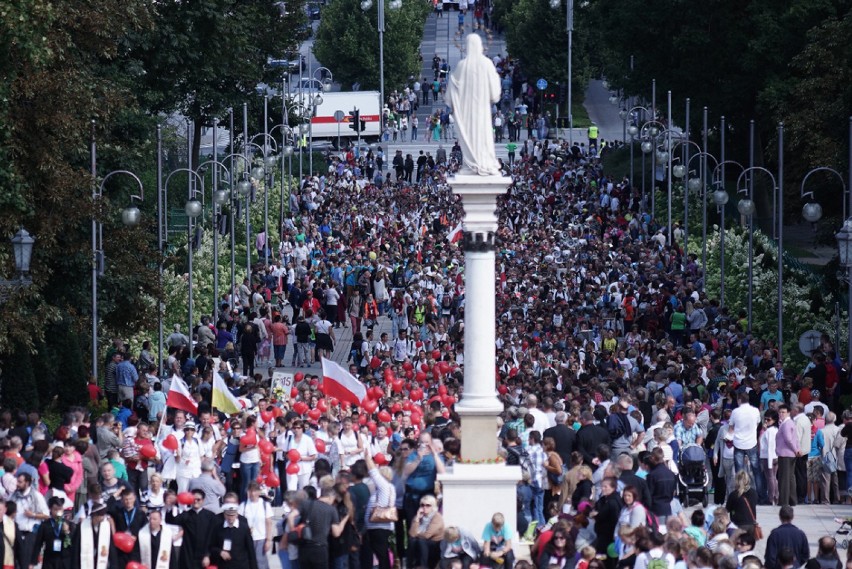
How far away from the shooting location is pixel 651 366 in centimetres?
4122

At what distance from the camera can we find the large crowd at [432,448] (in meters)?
25.3

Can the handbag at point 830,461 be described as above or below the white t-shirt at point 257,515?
above

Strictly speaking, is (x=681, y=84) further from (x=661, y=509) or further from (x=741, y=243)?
(x=661, y=509)

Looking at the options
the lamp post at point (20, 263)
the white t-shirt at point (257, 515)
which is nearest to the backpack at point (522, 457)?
the white t-shirt at point (257, 515)

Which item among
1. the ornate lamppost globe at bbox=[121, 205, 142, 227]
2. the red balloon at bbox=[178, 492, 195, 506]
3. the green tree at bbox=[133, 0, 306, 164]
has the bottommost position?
the red balloon at bbox=[178, 492, 195, 506]

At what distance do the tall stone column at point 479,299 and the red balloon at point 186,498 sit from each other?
13.1ft

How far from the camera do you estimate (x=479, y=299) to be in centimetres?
2894

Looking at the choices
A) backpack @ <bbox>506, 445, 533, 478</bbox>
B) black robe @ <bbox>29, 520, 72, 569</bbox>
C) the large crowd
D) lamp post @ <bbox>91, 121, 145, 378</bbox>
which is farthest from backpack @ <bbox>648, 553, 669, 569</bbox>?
lamp post @ <bbox>91, 121, 145, 378</bbox>

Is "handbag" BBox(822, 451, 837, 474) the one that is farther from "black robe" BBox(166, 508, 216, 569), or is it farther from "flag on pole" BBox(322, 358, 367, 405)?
"black robe" BBox(166, 508, 216, 569)

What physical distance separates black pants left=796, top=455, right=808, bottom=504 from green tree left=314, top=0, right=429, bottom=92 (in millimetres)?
79320

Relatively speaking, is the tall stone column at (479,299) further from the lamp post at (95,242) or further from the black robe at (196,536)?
the lamp post at (95,242)

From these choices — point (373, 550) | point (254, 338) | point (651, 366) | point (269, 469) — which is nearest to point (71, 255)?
point (254, 338)

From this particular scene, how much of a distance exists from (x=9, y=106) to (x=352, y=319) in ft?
56.0

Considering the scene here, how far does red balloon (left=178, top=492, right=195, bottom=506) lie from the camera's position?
2582 centimetres
